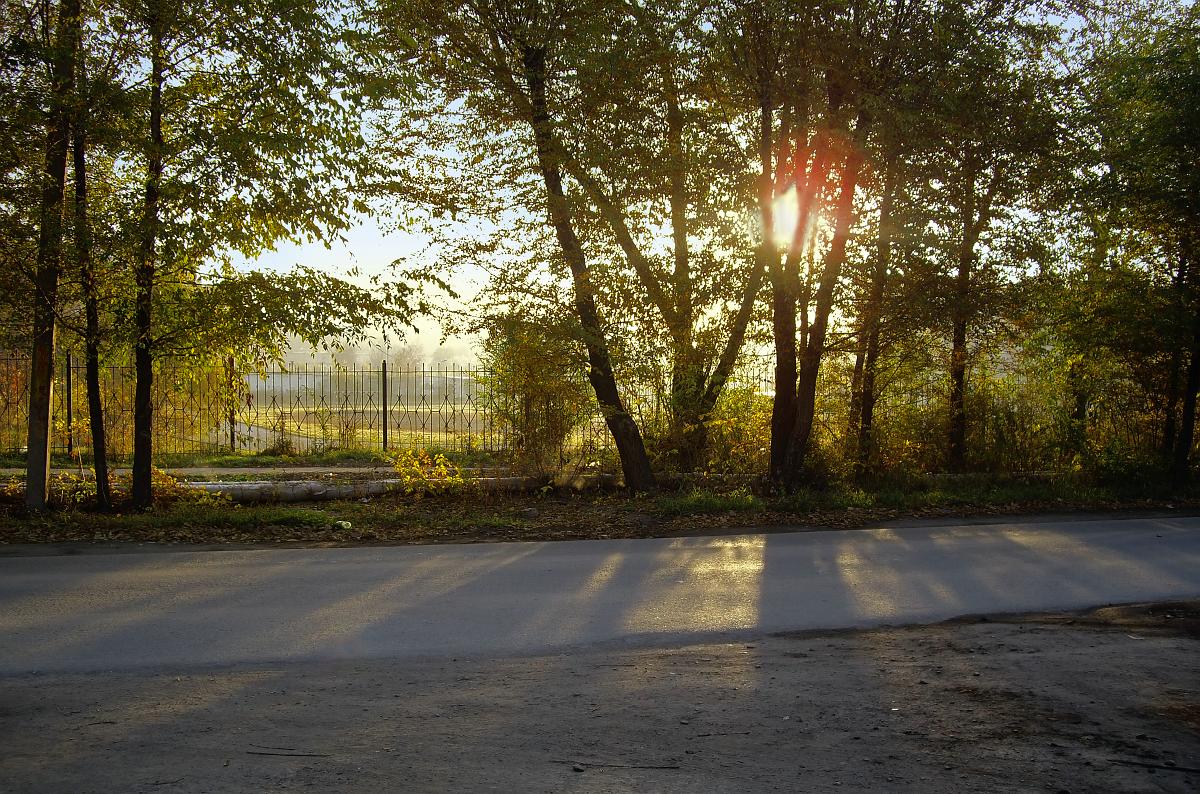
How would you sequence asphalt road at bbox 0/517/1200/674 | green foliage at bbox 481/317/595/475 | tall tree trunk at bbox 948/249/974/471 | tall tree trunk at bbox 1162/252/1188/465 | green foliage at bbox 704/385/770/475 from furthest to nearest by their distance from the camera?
tall tree trunk at bbox 948/249/974/471
green foliage at bbox 704/385/770/475
tall tree trunk at bbox 1162/252/1188/465
green foliage at bbox 481/317/595/475
asphalt road at bbox 0/517/1200/674

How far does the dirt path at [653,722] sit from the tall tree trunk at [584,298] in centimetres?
693

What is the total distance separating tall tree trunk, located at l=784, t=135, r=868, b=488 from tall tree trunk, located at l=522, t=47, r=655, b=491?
2.24m

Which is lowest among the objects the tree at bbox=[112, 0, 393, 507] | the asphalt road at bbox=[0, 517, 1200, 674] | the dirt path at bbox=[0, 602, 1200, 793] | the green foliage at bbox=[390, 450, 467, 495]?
the dirt path at bbox=[0, 602, 1200, 793]

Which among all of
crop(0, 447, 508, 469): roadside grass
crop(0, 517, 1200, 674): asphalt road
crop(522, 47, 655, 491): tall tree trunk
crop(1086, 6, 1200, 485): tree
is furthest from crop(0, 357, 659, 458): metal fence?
crop(1086, 6, 1200, 485): tree

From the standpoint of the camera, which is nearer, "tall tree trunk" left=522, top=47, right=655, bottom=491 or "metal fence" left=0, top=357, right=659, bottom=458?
"tall tree trunk" left=522, top=47, right=655, bottom=491

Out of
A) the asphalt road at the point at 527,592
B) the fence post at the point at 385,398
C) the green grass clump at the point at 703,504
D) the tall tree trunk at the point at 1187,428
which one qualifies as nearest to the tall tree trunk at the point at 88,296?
the asphalt road at the point at 527,592

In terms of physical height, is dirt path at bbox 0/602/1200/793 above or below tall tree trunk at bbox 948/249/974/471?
below

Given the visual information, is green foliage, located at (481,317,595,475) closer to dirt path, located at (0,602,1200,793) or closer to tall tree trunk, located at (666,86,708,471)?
tall tree trunk, located at (666,86,708,471)

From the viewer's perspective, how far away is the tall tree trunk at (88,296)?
30.1 feet

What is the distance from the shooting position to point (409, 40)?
9.84 metres

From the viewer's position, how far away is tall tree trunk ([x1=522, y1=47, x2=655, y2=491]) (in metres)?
11.5

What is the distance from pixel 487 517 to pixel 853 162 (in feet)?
23.2

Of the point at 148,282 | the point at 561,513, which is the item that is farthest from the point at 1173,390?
the point at 148,282

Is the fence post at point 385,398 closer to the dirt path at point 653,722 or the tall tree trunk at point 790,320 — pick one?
the tall tree trunk at point 790,320
